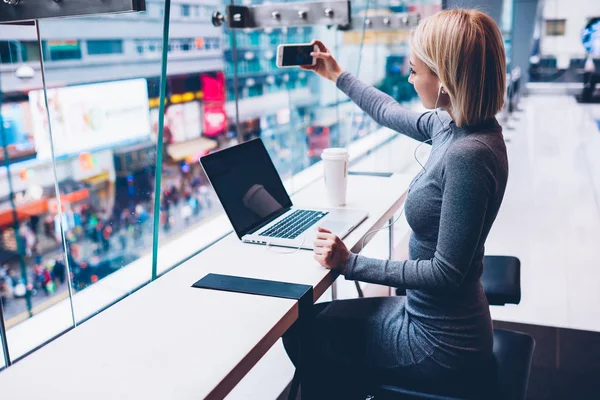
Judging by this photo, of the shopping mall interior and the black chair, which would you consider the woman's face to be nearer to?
the shopping mall interior

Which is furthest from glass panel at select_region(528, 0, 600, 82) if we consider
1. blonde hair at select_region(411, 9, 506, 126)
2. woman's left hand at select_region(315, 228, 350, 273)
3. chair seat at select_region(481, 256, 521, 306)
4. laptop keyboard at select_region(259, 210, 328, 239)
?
woman's left hand at select_region(315, 228, 350, 273)

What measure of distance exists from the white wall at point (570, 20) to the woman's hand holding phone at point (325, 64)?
9.55 m

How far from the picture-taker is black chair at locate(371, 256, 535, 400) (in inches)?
51.9

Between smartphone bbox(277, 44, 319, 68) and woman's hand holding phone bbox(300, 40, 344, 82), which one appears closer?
smartphone bbox(277, 44, 319, 68)

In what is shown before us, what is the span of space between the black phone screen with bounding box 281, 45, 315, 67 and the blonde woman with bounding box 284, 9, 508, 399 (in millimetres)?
626

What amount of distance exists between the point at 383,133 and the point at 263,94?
104 inches

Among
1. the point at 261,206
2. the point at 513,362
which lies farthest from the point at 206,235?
the point at 513,362

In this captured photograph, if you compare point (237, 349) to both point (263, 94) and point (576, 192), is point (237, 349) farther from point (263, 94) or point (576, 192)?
point (576, 192)

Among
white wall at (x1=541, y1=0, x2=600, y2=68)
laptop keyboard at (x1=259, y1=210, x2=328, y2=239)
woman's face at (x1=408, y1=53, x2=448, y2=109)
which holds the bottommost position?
laptop keyboard at (x1=259, y1=210, x2=328, y2=239)

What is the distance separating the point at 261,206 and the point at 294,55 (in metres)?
0.60

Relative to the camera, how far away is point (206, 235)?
7.21 feet

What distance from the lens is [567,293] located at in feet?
10.1

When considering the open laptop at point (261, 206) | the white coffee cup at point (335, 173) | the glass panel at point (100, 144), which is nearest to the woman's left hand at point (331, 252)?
the open laptop at point (261, 206)

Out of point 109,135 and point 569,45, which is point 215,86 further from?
point 569,45
